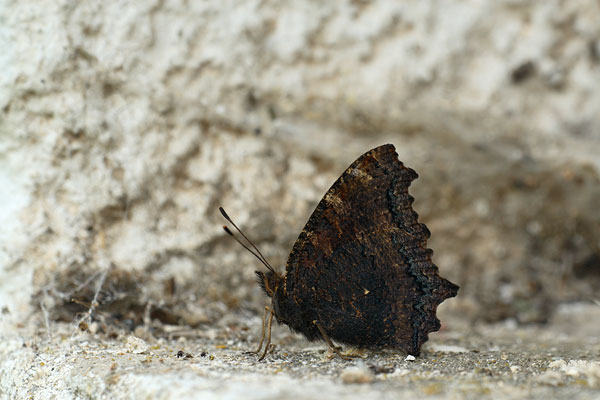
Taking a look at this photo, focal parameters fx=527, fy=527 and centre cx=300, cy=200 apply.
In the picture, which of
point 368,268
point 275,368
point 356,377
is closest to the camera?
point 356,377

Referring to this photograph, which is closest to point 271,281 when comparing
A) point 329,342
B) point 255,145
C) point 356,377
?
point 329,342

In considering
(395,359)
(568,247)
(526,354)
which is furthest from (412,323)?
(568,247)

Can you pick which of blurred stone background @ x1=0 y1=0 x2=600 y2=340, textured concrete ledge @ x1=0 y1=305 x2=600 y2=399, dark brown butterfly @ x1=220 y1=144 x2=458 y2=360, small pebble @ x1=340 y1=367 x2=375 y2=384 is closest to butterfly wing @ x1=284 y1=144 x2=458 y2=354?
dark brown butterfly @ x1=220 y1=144 x2=458 y2=360

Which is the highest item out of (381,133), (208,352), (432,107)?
(432,107)

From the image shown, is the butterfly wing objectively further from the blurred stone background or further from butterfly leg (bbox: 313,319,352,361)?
the blurred stone background

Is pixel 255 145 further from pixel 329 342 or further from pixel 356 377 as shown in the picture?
pixel 356 377

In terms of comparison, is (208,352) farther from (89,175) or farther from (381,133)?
(381,133)

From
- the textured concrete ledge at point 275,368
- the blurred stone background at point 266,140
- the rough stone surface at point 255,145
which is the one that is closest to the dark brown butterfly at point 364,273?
the textured concrete ledge at point 275,368
